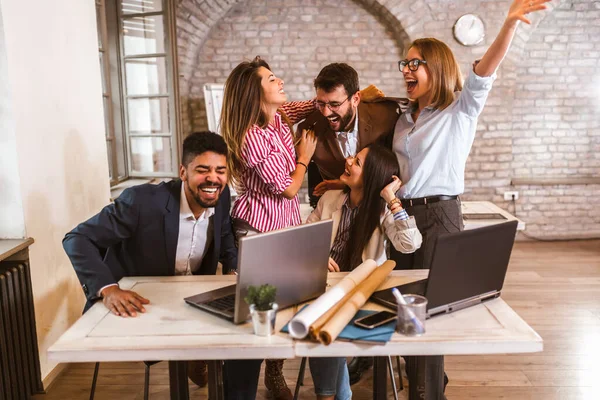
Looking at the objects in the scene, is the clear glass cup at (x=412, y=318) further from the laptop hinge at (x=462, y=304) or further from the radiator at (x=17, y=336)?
the radiator at (x=17, y=336)

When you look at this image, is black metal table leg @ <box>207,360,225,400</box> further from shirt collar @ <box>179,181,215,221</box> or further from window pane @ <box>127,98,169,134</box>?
window pane @ <box>127,98,169,134</box>

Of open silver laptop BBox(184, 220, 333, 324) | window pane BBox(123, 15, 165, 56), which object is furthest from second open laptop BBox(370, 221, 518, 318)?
window pane BBox(123, 15, 165, 56)

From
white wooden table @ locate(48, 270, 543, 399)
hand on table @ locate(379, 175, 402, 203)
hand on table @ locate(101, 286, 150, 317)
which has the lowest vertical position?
white wooden table @ locate(48, 270, 543, 399)

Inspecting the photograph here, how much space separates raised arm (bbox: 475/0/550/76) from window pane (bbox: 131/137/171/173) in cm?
362

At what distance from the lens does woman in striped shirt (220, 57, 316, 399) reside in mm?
2295

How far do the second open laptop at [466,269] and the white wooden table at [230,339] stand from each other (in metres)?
0.04

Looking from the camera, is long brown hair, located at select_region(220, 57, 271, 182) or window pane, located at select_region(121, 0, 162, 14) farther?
window pane, located at select_region(121, 0, 162, 14)

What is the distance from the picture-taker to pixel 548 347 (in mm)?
3217

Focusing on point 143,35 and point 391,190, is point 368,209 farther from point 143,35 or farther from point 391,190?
point 143,35

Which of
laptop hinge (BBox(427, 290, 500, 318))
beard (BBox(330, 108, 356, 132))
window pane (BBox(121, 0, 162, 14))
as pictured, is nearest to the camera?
laptop hinge (BBox(427, 290, 500, 318))

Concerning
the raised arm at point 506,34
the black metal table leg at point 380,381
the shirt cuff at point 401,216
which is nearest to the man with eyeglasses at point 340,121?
the shirt cuff at point 401,216

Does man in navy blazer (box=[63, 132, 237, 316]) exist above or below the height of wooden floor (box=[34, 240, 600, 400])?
above

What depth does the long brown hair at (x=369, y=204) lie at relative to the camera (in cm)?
227

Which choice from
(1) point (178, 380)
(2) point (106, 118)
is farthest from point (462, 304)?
(2) point (106, 118)
